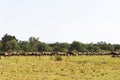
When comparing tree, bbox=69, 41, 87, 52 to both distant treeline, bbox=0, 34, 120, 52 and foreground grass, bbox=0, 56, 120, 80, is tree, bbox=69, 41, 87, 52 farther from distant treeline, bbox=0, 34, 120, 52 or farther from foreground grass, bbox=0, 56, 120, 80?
foreground grass, bbox=0, 56, 120, 80

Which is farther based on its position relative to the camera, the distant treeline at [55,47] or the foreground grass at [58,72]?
the distant treeline at [55,47]

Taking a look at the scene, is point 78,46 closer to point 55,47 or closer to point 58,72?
point 55,47

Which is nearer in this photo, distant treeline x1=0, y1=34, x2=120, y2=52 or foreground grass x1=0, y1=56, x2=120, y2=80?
foreground grass x1=0, y1=56, x2=120, y2=80

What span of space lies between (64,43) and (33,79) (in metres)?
86.1

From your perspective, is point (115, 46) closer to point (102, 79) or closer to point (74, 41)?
point (74, 41)

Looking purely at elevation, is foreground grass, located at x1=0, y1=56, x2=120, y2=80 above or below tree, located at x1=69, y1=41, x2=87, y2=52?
below

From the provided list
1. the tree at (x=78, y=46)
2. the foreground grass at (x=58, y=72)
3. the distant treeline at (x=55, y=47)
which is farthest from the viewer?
the tree at (x=78, y=46)

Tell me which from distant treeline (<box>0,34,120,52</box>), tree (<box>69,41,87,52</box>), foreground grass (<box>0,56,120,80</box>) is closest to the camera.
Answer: foreground grass (<box>0,56,120,80</box>)

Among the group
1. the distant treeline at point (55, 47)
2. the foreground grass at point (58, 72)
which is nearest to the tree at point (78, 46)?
the distant treeline at point (55, 47)

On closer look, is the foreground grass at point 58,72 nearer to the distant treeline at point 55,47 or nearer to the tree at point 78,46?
the distant treeline at point 55,47

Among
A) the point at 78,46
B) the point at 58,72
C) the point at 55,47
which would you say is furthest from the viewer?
the point at 55,47

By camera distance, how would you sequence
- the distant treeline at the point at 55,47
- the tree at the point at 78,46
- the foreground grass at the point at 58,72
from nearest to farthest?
the foreground grass at the point at 58,72 < the distant treeline at the point at 55,47 < the tree at the point at 78,46

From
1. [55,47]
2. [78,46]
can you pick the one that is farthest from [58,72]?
[55,47]

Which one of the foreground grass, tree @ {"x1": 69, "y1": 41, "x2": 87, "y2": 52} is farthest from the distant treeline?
the foreground grass
